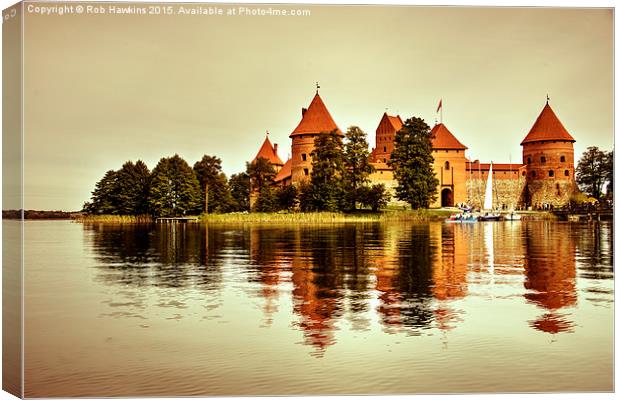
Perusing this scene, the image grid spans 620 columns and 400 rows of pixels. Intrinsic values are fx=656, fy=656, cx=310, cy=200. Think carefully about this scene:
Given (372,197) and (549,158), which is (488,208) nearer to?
(372,197)

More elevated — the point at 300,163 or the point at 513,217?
the point at 300,163

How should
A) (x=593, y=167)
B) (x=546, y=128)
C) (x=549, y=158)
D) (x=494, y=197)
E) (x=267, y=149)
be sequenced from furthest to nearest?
(x=494, y=197), (x=267, y=149), (x=549, y=158), (x=546, y=128), (x=593, y=167)

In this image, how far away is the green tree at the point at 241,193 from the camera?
114ft

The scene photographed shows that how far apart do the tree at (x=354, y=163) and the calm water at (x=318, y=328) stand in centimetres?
2583

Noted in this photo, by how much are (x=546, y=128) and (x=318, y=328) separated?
7.43 m

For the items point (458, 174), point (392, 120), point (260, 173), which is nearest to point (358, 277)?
point (392, 120)

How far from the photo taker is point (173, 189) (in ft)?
69.4

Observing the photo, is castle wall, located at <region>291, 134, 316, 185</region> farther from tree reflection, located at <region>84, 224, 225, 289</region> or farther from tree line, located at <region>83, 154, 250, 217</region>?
tree reflection, located at <region>84, 224, 225, 289</region>

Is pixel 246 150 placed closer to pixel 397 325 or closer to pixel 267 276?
pixel 267 276

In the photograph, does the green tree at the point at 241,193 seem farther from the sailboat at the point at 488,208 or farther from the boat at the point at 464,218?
the sailboat at the point at 488,208

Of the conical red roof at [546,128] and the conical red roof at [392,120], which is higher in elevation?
the conical red roof at [392,120]

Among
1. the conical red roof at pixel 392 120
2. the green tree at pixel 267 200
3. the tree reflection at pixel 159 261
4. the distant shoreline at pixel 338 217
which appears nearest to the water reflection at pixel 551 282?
the conical red roof at pixel 392 120

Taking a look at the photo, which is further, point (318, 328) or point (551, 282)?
point (551, 282)

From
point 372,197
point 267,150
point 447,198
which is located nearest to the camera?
point 267,150
